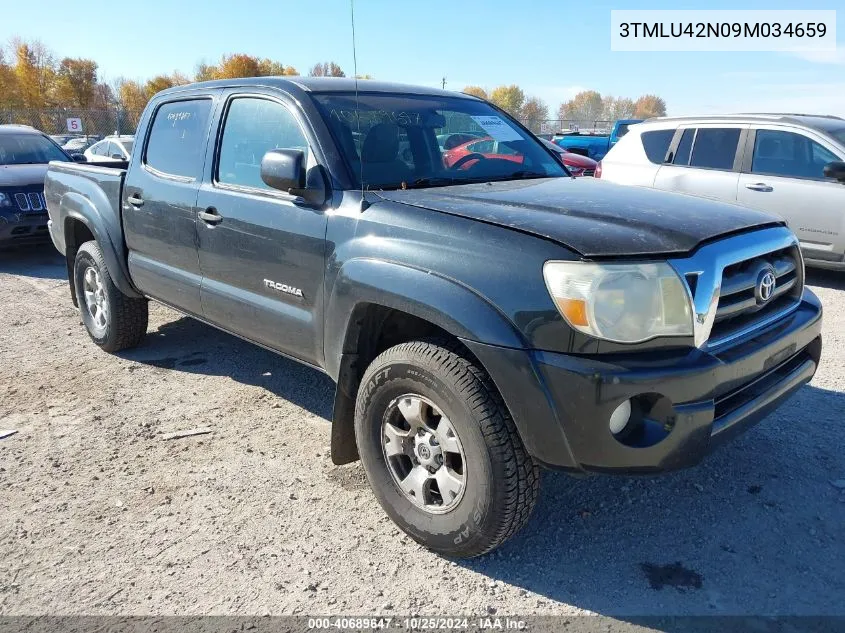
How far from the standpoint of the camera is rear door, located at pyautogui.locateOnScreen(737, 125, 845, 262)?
6.45m

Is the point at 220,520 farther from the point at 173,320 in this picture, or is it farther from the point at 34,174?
the point at 34,174

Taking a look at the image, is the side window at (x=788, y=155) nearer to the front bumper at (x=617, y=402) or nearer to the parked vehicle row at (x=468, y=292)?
the parked vehicle row at (x=468, y=292)

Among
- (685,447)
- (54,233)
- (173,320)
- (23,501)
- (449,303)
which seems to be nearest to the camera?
(685,447)

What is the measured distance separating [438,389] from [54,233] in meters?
4.46

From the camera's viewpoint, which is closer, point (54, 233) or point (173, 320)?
point (54, 233)

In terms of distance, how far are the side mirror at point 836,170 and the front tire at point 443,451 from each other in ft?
18.3

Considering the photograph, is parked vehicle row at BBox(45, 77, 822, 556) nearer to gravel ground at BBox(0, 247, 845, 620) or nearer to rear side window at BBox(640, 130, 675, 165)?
gravel ground at BBox(0, 247, 845, 620)

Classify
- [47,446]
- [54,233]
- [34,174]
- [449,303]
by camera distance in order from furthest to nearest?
[34,174]
[54,233]
[47,446]
[449,303]

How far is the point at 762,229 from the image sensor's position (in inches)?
107

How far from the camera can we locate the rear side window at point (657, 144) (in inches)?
298

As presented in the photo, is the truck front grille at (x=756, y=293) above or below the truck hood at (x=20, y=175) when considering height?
below

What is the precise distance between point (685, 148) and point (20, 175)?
26.8 feet

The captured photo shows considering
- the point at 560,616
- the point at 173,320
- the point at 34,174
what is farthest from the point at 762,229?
the point at 34,174

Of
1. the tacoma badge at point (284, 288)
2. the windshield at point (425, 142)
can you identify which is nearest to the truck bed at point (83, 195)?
the tacoma badge at point (284, 288)
